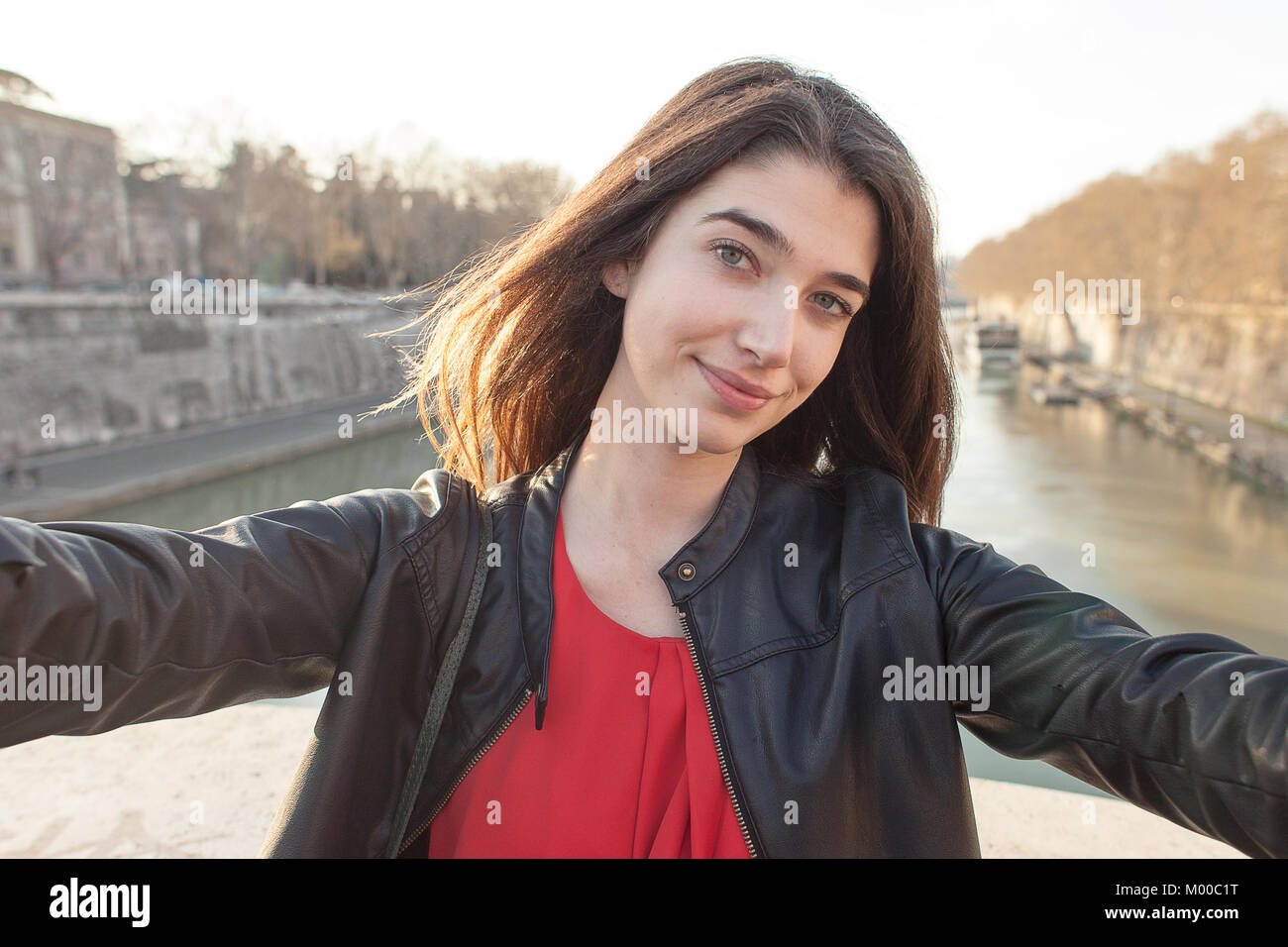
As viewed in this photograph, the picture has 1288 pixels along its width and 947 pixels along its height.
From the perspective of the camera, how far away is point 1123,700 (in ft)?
2.77

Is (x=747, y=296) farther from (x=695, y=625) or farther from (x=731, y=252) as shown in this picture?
(x=695, y=625)

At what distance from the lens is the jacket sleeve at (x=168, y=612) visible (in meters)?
0.74

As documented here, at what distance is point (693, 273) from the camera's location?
1018mm

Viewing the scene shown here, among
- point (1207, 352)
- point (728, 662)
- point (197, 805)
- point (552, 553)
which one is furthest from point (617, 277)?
point (1207, 352)

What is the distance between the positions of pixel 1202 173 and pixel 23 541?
2587 cm

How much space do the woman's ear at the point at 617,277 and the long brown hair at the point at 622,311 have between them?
0.05 feet

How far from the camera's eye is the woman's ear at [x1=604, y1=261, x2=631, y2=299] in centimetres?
118

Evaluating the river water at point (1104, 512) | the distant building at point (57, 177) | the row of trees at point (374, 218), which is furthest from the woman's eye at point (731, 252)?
the row of trees at point (374, 218)

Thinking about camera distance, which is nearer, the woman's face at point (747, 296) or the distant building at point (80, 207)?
the woman's face at point (747, 296)

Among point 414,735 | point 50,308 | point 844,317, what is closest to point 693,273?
point 844,317

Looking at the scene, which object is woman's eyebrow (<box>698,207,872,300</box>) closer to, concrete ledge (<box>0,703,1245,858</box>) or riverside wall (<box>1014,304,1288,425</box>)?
concrete ledge (<box>0,703,1245,858</box>)

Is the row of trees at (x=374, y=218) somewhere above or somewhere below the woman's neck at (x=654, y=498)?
above

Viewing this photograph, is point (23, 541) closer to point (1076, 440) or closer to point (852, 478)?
point (852, 478)

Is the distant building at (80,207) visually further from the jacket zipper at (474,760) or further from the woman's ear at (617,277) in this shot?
the jacket zipper at (474,760)
